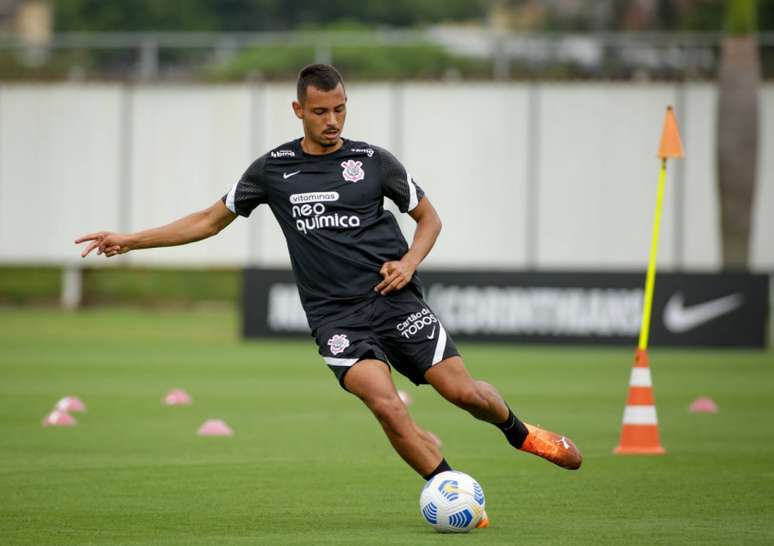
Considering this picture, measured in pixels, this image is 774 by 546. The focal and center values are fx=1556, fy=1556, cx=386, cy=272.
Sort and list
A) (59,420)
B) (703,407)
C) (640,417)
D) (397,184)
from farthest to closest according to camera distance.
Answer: (703,407), (59,420), (640,417), (397,184)

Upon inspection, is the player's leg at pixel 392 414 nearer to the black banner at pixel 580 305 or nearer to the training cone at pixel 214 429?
the training cone at pixel 214 429

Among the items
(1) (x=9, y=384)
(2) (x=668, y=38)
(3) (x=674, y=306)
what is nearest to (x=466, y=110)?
(2) (x=668, y=38)

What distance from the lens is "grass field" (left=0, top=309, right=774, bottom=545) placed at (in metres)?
8.66

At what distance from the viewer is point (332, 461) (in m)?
12.0

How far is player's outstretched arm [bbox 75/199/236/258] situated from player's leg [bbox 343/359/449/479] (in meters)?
1.30

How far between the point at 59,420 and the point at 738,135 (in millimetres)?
21257

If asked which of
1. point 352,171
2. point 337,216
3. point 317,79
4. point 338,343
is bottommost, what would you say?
point 338,343

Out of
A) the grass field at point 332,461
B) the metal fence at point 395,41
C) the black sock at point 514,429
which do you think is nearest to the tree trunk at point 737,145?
the metal fence at point 395,41

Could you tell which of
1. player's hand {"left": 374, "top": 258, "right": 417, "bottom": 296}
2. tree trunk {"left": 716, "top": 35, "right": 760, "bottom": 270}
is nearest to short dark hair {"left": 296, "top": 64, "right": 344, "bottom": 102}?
player's hand {"left": 374, "top": 258, "right": 417, "bottom": 296}

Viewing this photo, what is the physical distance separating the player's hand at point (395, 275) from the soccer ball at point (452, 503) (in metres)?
1.06

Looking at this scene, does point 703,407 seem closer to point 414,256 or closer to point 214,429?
point 214,429

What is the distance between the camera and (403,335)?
8.70m

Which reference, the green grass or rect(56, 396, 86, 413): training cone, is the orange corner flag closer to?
rect(56, 396, 86, 413): training cone

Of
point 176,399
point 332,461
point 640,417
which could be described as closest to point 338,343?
point 332,461
